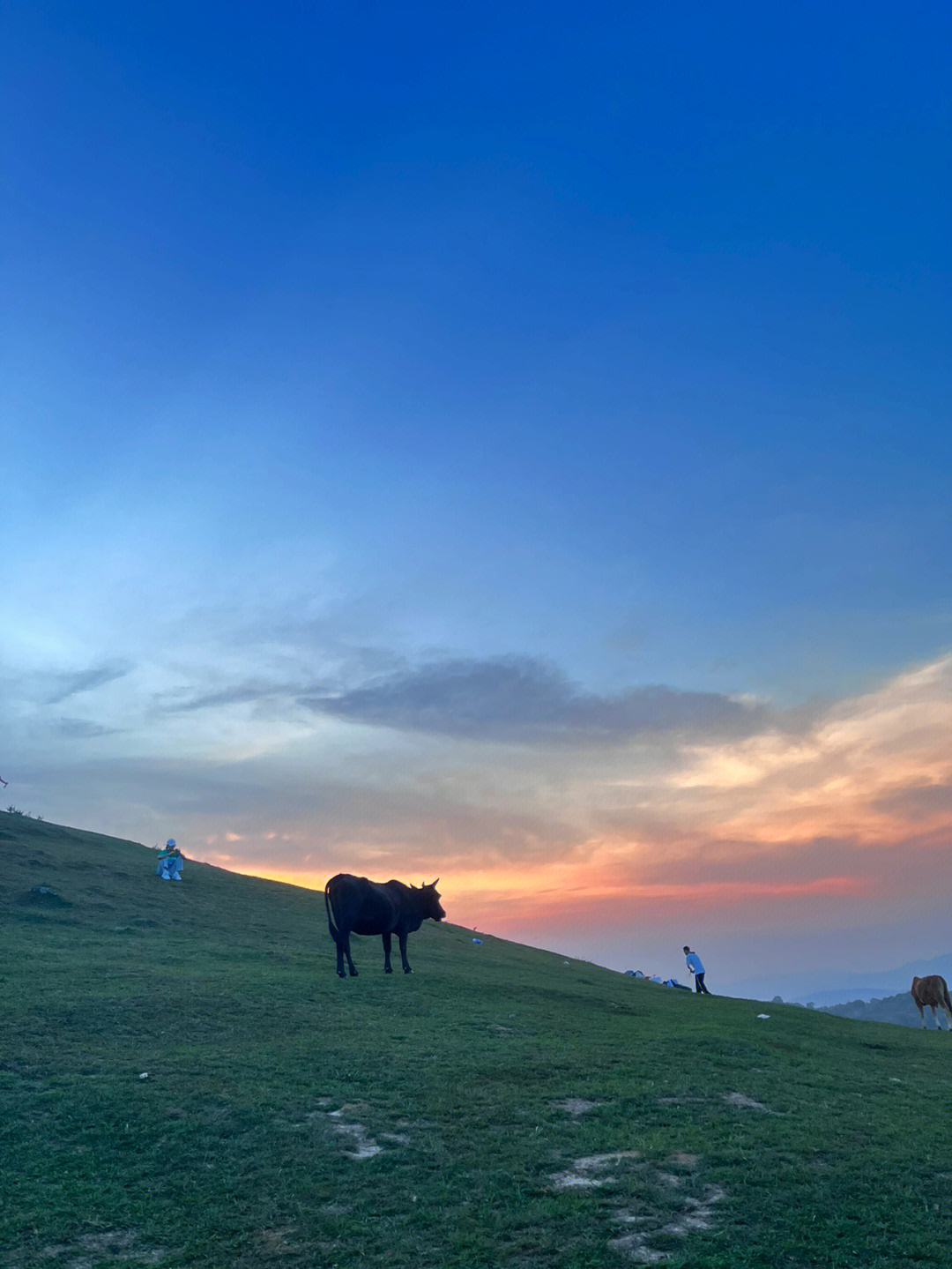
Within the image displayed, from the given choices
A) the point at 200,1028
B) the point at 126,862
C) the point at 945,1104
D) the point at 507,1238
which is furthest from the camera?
the point at 126,862

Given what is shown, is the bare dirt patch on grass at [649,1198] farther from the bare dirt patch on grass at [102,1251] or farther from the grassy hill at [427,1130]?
the bare dirt patch on grass at [102,1251]

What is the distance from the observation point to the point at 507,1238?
9805mm

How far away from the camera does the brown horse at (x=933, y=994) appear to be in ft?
118

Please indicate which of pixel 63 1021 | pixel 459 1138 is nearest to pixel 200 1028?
pixel 63 1021

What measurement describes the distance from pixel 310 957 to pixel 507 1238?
792 inches

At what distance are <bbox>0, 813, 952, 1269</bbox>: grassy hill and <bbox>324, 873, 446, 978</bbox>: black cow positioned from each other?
1.76 meters

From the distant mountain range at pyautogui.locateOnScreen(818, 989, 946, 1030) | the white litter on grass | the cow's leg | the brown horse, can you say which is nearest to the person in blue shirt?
the brown horse

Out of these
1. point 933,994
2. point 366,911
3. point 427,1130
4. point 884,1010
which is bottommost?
point 884,1010

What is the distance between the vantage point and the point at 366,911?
2780 cm

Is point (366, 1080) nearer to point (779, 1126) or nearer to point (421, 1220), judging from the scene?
point (421, 1220)

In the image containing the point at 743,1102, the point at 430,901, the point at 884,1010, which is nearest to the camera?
the point at 743,1102

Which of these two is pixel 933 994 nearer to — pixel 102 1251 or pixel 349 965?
pixel 349 965

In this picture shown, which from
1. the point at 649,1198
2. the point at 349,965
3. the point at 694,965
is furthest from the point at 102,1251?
the point at 694,965

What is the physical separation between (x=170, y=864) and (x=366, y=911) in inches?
692
